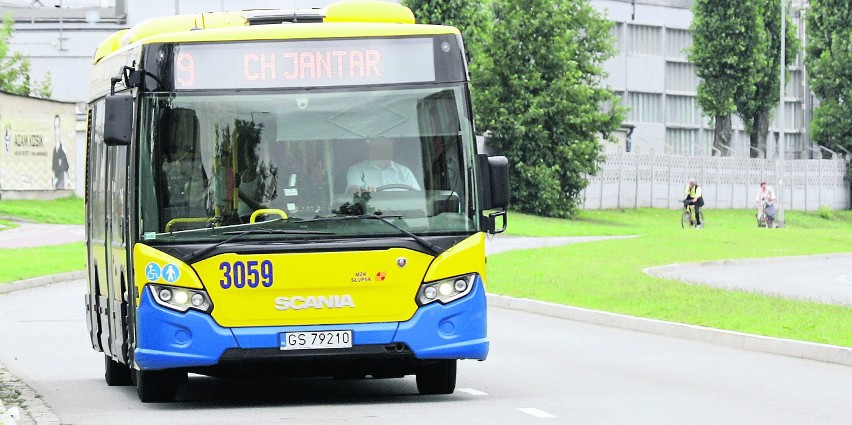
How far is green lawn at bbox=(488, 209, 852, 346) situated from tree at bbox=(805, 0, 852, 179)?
87.0ft

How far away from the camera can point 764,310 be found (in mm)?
21344

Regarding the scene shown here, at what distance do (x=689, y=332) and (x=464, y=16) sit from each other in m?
51.2

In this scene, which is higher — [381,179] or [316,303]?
[381,179]

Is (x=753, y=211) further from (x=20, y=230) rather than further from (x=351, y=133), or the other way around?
(x=351, y=133)

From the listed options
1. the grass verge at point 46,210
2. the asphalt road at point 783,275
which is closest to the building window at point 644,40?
the grass verge at point 46,210

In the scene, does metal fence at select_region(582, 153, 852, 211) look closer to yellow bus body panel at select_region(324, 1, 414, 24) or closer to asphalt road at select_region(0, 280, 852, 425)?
asphalt road at select_region(0, 280, 852, 425)

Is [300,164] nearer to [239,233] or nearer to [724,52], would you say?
[239,233]

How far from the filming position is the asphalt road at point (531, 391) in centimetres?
1141

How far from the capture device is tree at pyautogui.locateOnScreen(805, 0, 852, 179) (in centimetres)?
8506

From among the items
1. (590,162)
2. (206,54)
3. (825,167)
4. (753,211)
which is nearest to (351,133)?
(206,54)

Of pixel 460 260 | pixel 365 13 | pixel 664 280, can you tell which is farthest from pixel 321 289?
pixel 664 280

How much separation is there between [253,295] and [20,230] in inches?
1566

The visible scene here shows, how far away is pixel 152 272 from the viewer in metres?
11.7

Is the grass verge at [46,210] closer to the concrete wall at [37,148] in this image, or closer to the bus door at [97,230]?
the concrete wall at [37,148]
